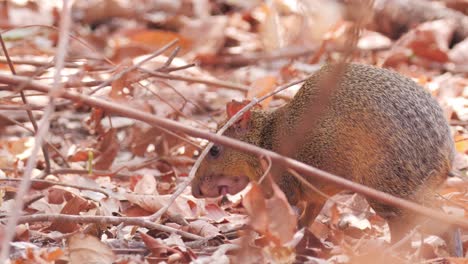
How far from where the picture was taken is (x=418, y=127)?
3.71 m

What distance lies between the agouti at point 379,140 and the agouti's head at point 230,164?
278mm

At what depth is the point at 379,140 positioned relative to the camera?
371cm

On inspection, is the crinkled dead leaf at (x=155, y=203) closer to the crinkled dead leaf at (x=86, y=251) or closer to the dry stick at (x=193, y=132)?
the crinkled dead leaf at (x=86, y=251)

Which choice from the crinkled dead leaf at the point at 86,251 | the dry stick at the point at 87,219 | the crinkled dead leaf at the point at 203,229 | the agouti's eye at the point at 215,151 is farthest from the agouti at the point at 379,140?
the crinkled dead leaf at the point at 86,251

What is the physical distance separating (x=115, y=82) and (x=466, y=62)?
3.97 metres

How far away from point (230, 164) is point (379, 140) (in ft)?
3.36

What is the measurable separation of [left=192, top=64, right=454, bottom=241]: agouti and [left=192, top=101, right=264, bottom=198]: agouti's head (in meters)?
0.28

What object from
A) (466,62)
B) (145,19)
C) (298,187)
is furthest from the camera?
(145,19)

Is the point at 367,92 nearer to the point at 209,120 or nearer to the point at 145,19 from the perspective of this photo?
the point at 209,120

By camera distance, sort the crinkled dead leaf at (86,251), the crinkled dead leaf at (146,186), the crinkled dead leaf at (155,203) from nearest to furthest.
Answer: the crinkled dead leaf at (86,251) → the crinkled dead leaf at (155,203) → the crinkled dead leaf at (146,186)

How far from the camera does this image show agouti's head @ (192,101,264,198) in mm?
4457

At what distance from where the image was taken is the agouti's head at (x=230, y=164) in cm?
446

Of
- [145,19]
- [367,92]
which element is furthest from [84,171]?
[145,19]

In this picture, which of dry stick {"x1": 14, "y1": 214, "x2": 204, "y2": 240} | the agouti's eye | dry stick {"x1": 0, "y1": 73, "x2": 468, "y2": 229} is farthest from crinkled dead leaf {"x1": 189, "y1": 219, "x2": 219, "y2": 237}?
dry stick {"x1": 0, "y1": 73, "x2": 468, "y2": 229}
